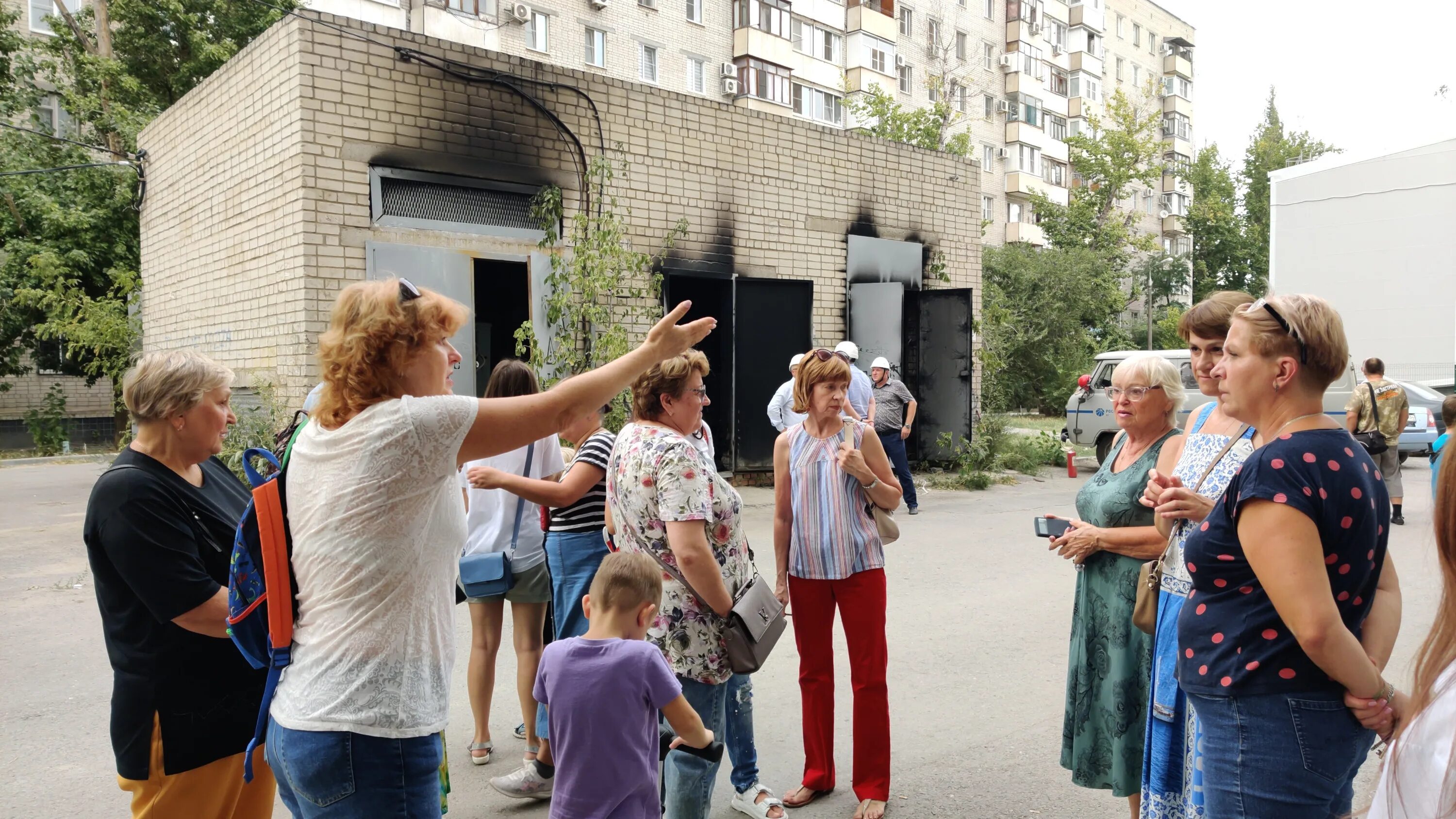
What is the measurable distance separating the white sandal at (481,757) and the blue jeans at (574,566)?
40 cm

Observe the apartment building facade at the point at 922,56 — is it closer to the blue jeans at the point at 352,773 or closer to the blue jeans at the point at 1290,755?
the blue jeans at the point at 352,773

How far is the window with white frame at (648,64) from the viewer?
30.6m

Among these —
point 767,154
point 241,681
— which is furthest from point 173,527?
point 767,154

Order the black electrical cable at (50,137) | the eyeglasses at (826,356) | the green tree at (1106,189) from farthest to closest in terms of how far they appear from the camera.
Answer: the green tree at (1106,189) → the black electrical cable at (50,137) → the eyeglasses at (826,356)

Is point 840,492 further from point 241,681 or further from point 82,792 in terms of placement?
point 82,792

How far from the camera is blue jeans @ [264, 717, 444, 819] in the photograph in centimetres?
188

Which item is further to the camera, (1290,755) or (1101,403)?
(1101,403)

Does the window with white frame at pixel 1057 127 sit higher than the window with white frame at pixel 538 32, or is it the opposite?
the window with white frame at pixel 1057 127

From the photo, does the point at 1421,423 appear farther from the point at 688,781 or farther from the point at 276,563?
the point at 276,563

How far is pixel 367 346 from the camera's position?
1899mm

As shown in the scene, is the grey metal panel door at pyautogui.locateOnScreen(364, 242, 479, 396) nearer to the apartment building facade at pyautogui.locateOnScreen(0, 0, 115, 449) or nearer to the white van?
the white van

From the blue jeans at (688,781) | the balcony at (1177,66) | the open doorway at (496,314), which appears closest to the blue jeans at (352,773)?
the blue jeans at (688,781)

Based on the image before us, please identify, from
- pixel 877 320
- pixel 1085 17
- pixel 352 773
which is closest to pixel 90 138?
pixel 877 320

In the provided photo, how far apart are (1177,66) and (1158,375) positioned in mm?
61590
